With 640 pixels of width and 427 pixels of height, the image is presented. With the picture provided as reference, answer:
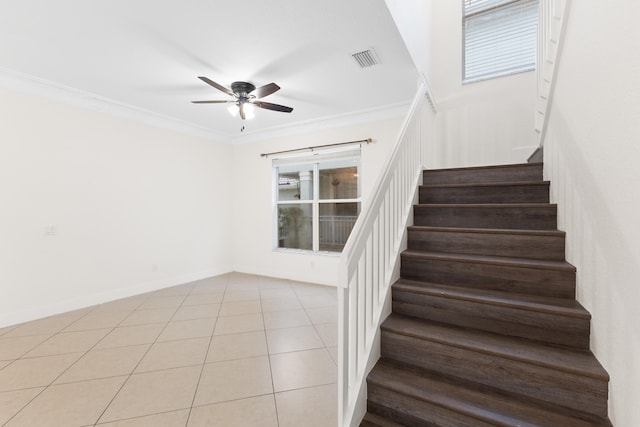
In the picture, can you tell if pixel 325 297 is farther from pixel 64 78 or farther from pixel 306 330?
pixel 64 78

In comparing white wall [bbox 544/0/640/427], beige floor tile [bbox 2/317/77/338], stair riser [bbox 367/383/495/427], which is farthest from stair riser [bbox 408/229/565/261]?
beige floor tile [bbox 2/317/77/338]

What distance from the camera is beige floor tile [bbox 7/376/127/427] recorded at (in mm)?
1647

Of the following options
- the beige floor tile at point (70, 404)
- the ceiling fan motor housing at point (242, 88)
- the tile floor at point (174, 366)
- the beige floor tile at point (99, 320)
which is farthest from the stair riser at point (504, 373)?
the beige floor tile at point (99, 320)

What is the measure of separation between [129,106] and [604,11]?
481 cm

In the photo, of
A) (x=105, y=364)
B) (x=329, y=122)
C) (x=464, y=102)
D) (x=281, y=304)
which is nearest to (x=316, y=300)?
(x=281, y=304)

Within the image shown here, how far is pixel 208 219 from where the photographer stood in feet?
16.9

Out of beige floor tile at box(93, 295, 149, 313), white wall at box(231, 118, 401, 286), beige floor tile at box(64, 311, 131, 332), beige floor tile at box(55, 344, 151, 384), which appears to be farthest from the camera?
white wall at box(231, 118, 401, 286)

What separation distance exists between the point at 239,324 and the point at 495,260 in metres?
2.54

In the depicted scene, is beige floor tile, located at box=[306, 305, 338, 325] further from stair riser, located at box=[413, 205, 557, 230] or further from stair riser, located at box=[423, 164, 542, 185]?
stair riser, located at box=[423, 164, 542, 185]

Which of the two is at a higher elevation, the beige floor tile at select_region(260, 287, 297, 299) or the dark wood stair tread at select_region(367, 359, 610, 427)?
the dark wood stair tread at select_region(367, 359, 610, 427)

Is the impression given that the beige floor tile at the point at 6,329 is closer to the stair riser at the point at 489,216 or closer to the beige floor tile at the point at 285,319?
the beige floor tile at the point at 285,319

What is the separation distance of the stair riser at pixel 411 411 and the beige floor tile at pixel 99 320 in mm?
2947

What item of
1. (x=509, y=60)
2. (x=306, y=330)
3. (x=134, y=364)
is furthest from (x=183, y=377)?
(x=509, y=60)

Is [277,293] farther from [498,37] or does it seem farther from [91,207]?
[498,37]
